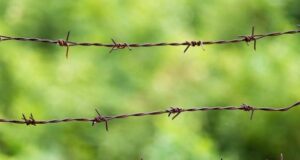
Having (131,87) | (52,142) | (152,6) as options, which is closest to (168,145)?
(52,142)

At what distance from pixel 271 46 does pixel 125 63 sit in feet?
5.73

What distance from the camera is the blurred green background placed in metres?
6.82

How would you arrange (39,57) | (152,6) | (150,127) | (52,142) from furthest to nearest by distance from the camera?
(152,6), (39,57), (150,127), (52,142)

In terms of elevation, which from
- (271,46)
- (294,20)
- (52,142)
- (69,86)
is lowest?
(52,142)

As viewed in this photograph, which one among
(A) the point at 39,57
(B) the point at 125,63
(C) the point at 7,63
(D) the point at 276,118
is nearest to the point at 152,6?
(B) the point at 125,63

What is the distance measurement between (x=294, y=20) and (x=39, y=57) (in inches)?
144

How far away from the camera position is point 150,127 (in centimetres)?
745

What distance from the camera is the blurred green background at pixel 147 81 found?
6.82m

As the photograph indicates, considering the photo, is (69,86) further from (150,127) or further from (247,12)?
(247,12)

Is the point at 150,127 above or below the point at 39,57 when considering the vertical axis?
below

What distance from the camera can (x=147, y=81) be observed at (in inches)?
336

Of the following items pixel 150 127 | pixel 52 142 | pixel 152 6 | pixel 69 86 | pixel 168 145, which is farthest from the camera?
pixel 152 6

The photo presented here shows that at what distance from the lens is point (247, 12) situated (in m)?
10.1

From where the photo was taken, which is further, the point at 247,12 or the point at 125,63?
the point at 247,12
